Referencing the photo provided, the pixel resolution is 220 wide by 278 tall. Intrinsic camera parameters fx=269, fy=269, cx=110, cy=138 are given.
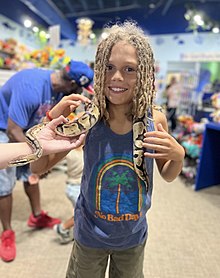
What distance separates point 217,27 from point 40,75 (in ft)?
26.3

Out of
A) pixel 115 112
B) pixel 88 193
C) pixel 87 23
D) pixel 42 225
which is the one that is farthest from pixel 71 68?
pixel 87 23

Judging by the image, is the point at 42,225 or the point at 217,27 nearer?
the point at 42,225

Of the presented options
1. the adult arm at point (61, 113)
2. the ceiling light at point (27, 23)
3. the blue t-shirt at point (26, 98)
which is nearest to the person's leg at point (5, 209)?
the blue t-shirt at point (26, 98)

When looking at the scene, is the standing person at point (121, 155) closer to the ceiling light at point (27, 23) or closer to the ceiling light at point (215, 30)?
the ceiling light at point (27, 23)

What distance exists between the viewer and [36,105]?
1.90 m

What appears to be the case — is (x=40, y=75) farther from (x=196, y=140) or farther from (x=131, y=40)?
(x=196, y=140)

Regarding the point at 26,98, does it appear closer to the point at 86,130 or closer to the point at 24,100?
the point at 24,100

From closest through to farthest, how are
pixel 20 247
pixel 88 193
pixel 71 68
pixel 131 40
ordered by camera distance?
1. pixel 131 40
2. pixel 88 193
3. pixel 71 68
4. pixel 20 247

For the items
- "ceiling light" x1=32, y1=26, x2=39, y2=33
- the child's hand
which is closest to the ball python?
the child's hand

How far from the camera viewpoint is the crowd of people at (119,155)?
0.94 metres

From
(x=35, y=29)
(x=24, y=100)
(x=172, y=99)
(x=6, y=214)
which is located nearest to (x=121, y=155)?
(x=24, y=100)

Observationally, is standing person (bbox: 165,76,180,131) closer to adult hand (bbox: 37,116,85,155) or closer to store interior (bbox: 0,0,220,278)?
store interior (bbox: 0,0,220,278)

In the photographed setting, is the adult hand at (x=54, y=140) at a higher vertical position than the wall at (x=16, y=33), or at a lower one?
lower

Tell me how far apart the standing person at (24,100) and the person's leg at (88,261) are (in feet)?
3.28
